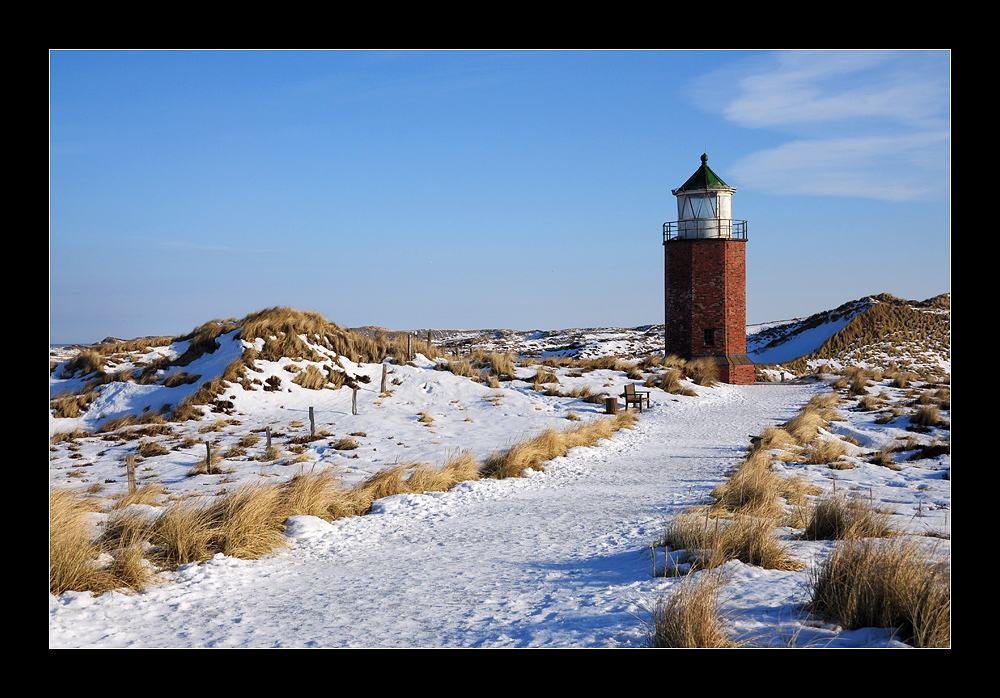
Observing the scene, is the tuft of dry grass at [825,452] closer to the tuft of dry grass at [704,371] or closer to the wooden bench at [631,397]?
the wooden bench at [631,397]

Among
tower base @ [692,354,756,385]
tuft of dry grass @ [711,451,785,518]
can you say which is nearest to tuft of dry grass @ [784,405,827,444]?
tuft of dry grass @ [711,451,785,518]

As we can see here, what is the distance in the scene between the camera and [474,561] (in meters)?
6.79

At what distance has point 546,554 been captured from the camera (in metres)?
6.96

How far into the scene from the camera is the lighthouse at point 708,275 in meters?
29.6

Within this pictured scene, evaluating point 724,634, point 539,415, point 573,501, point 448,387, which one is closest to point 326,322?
point 448,387

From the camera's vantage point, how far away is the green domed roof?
1164 inches

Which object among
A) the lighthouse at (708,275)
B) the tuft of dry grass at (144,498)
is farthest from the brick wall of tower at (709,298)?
the tuft of dry grass at (144,498)

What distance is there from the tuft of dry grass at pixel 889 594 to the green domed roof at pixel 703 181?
88.6ft

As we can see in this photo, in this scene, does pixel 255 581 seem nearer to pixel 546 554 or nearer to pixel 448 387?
pixel 546 554

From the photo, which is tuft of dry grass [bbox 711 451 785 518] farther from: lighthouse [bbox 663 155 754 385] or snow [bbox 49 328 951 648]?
lighthouse [bbox 663 155 754 385]

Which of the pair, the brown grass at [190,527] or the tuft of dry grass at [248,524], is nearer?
the brown grass at [190,527]

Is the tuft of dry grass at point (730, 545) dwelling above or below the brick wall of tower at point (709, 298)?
below

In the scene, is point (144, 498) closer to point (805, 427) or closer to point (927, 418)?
point (805, 427)
